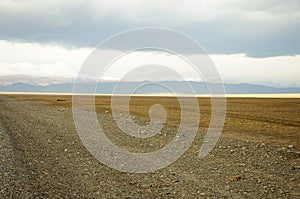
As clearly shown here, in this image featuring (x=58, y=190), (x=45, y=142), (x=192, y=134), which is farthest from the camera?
(x=192, y=134)

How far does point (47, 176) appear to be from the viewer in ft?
41.6

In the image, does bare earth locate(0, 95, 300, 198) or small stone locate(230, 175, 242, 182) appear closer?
bare earth locate(0, 95, 300, 198)

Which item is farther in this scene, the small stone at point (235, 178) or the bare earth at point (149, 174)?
the small stone at point (235, 178)

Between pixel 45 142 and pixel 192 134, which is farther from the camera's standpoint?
pixel 192 134

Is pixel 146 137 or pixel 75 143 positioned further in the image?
pixel 146 137

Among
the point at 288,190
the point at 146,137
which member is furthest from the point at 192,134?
the point at 288,190

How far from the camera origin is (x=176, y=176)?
535 inches

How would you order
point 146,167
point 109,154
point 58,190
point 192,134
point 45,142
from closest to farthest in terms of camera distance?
point 58,190 → point 146,167 → point 109,154 → point 45,142 → point 192,134

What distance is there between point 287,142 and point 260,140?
162 cm

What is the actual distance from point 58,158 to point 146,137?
317 inches

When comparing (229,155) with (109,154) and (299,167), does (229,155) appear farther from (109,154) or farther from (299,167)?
(109,154)

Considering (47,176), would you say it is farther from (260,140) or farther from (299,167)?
(260,140)

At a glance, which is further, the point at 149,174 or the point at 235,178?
the point at 149,174

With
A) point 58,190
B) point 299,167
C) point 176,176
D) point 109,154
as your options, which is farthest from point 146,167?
point 299,167
